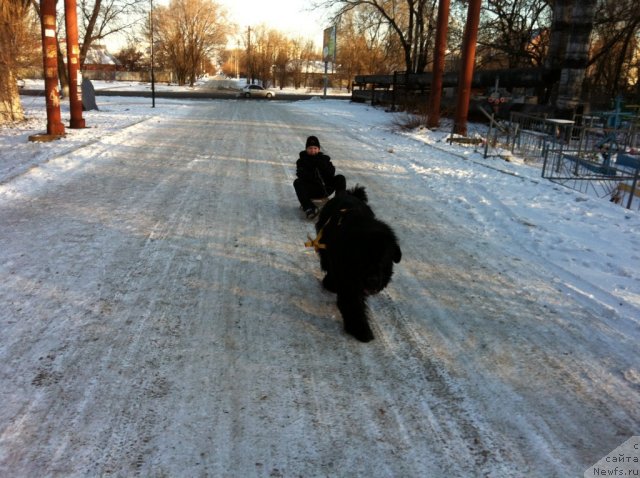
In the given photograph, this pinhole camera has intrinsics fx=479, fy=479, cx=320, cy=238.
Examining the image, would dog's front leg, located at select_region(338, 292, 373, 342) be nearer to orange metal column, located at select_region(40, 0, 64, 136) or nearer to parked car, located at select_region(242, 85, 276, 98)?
orange metal column, located at select_region(40, 0, 64, 136)

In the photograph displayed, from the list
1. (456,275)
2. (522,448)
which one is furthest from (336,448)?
(456,275)

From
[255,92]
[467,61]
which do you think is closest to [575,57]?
[467,61]

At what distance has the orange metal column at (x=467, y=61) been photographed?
630 inches

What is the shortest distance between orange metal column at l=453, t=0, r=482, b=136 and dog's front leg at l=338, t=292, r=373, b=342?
13.9 meters

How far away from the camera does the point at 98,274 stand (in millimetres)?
4727

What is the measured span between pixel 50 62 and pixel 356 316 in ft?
43.5

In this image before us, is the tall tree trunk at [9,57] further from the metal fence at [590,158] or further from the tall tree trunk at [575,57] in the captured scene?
the tall tree trunk at [575,57]

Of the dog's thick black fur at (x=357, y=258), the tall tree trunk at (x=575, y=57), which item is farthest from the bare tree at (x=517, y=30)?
the dog's thick black fur at (x=357, y=258)

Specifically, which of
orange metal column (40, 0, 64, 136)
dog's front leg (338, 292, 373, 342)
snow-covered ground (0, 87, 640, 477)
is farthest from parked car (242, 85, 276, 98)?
dog's front leg (338, 292, 373, 342)

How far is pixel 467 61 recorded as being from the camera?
1653 centimetres

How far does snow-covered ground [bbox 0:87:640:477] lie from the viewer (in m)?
2.65

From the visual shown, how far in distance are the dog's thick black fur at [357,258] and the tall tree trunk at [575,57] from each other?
1767 cm

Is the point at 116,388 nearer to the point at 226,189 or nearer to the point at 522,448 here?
the point at 522,448

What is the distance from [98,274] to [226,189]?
384 cm
